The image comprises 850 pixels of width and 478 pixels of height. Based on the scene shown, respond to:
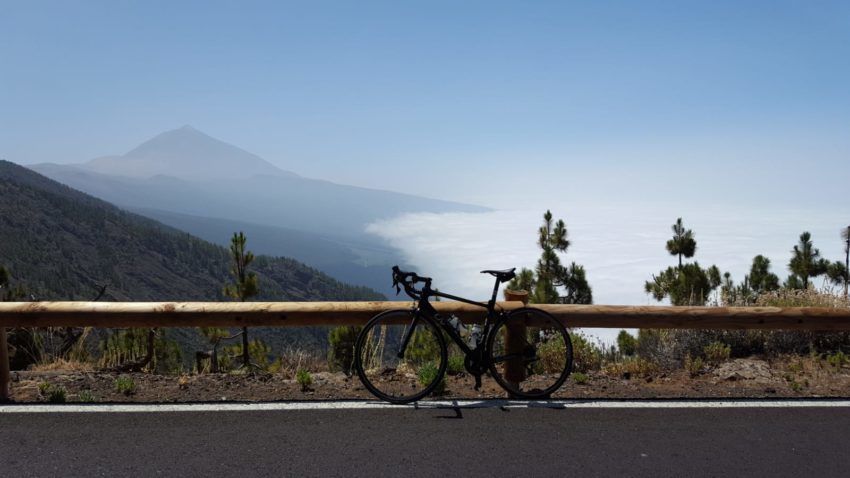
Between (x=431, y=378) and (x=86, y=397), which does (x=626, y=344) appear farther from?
(x=86, y=397)

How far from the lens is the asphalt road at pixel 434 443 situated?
4.04 m

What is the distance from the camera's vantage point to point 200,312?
18.7 ft

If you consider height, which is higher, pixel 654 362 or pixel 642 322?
pixel 642 322

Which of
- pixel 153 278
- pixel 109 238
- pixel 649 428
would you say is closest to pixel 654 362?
pixel 649 428

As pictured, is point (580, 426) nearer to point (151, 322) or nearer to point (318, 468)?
point (318, 468)

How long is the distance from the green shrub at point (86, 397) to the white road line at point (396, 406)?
5.3 inches

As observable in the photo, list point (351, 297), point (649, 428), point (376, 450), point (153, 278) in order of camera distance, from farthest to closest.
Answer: point (351, 297), point (153, 278), point (649, 428), point (376, 450)

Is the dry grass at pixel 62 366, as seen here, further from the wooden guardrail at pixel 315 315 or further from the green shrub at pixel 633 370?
the green shrub at pixel 633 370

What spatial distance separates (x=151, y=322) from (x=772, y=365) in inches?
274

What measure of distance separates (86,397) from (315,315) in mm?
2156

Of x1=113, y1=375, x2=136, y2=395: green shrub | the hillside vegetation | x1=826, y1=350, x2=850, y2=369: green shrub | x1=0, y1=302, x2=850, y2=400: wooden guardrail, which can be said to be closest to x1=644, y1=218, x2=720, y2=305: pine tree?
x1=826, y1=350, x2=850, y2=369: green shrub

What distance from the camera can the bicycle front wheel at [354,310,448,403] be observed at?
5.46m

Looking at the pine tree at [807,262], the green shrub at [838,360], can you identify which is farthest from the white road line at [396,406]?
the pine tree at [807,262]

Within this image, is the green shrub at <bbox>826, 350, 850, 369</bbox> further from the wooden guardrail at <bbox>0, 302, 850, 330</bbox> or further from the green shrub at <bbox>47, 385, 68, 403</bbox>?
the green shrub at <bbox>47, 385, 68, 403</bbox>
